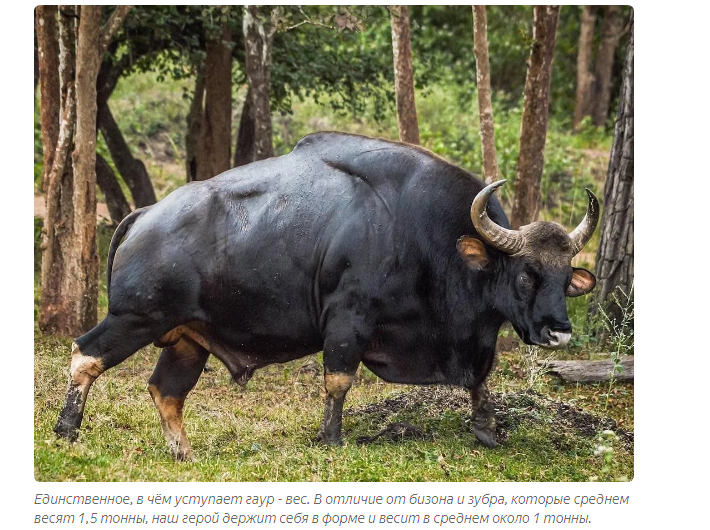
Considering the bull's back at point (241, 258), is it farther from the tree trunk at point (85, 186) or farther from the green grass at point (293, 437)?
the tree trunk at point (85, 186)

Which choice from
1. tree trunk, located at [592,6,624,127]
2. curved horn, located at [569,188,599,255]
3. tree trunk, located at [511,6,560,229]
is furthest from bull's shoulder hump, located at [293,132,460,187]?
tree trunk, located at [592,6,624,127]

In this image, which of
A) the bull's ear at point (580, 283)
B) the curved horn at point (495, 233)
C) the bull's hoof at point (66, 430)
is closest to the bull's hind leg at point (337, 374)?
the curved horn at point (495, 233)

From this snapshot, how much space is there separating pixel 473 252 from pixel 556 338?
34.2 inches

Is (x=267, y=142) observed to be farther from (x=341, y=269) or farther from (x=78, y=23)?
(x=341, y=269)

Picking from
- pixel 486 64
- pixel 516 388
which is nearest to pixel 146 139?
pixel 486 64

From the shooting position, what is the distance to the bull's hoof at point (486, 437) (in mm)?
7906

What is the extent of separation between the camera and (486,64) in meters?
10.4

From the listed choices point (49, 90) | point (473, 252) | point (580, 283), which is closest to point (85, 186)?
point (49, 90)

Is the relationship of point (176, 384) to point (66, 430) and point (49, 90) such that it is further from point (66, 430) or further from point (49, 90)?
point (49, 90)

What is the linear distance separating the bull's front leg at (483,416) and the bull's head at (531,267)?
0.70 m

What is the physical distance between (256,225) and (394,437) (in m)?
1.95

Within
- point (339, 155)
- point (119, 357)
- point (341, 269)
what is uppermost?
point (339, 155)

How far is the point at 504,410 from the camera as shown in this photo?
27.8 ft

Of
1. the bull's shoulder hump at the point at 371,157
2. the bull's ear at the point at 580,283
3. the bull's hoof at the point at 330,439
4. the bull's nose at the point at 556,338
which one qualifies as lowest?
the bull's hoof at the point at 330,439
